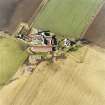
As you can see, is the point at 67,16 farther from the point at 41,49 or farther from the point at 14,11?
the point at 14,11

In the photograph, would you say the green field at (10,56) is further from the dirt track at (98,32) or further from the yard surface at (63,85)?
the dirt track at (98,32)

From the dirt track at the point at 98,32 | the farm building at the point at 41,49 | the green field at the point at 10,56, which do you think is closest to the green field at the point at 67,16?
the dirt track at the point at 98,32

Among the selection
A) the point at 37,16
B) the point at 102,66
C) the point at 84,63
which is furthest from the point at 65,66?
the point at 37,16

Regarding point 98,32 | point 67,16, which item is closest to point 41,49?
point 67,16

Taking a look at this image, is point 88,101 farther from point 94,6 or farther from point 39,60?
point 94,6

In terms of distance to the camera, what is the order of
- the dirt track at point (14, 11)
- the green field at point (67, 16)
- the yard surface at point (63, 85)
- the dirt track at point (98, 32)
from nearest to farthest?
1. the yard surface at point (63, 85)
2. the dirt track at point (98, 32)
3. the green field at point (67, 16)
4. the dirt track at point (14, 11)

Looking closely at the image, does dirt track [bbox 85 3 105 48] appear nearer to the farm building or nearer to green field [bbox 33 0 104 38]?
green field [bbox 33 0 104 38]
